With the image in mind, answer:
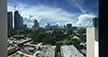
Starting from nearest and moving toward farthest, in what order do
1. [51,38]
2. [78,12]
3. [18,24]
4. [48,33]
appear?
1. [18,24]
2. [78,12]
3. [51,38]
4. [48,33]

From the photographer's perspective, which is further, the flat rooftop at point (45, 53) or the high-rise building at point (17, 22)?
the high-rise building at point (17, 22)

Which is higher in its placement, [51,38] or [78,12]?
[78,12]

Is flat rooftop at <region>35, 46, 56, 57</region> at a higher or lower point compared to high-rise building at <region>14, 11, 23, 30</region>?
lower

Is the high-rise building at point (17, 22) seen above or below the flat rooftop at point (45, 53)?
above

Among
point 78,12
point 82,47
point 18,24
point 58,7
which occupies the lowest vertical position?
point 82,47

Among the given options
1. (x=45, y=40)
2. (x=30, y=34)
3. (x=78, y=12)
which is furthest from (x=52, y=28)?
(x=78, y=12)

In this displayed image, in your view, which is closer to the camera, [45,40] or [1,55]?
[1,55]

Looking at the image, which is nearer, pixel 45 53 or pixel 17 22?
pixel 45 53

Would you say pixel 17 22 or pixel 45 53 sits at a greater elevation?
pixel 17 22

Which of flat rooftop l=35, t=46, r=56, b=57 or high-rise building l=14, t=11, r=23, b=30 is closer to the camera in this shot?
flat rooftop l=35, t=46, r=56, b=57
